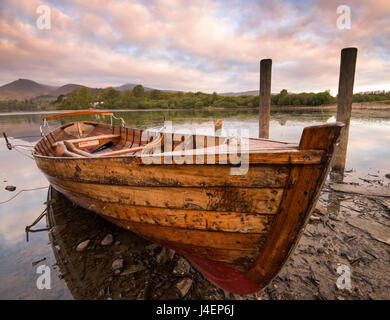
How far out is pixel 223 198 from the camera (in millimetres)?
2000

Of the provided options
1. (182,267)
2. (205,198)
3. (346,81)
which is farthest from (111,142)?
(346,81)

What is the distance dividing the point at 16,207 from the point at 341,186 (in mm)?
8955

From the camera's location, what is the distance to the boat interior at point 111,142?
3.98m

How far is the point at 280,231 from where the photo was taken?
1.96 m

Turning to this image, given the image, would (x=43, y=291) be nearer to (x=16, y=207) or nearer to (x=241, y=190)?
(x=241, y=190)

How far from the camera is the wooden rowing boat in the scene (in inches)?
67.1

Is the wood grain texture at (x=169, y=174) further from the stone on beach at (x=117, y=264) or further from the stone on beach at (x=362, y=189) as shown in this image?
the stone on beach at (x=362, y=189)

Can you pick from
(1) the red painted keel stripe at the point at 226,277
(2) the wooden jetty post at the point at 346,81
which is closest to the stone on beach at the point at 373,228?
(1) the red painted keel stripe at the point at 226,277

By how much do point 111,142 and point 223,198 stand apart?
6.17 m

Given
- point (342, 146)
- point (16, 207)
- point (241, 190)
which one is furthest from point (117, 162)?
point (342, 146)

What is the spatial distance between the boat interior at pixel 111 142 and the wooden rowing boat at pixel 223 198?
4.19ft

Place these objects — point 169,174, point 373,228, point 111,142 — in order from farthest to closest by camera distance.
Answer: point 111,142 < point 373,228 < point 169,174

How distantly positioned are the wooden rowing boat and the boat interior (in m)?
1.28

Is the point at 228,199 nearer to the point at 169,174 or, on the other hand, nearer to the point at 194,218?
the point at 194,218
